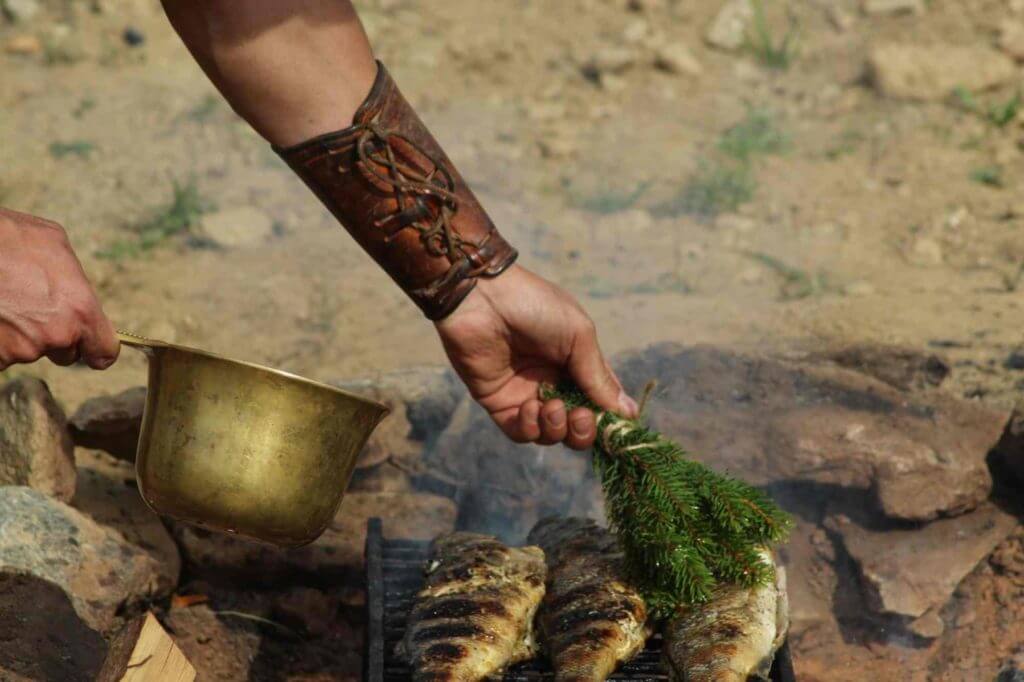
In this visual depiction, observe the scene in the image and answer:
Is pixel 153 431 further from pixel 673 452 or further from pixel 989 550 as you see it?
pixel 989 550

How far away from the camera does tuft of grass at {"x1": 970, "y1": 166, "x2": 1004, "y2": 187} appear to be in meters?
7.22

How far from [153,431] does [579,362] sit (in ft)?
4.53

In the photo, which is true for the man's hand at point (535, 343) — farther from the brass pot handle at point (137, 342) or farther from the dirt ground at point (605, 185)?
the dirt ground at point (605, 185)

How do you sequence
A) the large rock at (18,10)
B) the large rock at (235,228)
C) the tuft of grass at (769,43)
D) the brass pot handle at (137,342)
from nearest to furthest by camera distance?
the brass pot handle at (137,342) < the large rock at (235,228) < the tuft of grass at (769,43) < the large rock at (18,10)

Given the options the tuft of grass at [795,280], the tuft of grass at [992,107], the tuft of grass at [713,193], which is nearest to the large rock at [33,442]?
the tuft of grass at [795,280]

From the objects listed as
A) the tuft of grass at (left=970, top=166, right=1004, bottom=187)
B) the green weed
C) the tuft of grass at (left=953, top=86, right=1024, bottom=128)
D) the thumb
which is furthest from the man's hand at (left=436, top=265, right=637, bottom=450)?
the green weed

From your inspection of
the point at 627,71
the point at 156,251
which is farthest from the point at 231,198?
the point at 627,71

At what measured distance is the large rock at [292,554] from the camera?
4.23 meters

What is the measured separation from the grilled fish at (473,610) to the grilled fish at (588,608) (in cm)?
8

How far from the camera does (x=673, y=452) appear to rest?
3.50m

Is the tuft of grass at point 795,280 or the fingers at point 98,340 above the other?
the fingers at point 98,340

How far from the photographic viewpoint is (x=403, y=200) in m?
3.60

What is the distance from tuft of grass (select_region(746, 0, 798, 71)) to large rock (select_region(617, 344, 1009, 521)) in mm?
4813

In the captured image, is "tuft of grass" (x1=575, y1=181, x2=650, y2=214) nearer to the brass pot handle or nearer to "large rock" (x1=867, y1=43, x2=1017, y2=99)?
"large rock" (x1=867, y1=43, x2=1017, y2=99)
